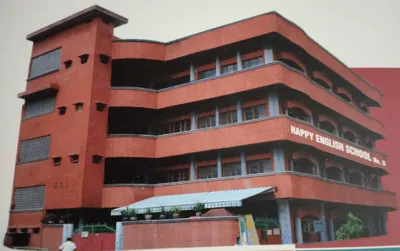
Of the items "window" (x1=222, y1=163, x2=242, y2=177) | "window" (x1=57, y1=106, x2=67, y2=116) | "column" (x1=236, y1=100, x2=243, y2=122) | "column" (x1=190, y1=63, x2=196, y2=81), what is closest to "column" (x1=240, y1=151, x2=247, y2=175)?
"window" (x1=222, y1=163, x2=242, y2=177)

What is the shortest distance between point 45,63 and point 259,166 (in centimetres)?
1465

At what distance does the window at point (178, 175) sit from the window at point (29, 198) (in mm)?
7246

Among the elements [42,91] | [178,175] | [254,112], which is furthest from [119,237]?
[42,91]

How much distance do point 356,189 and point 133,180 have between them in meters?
13.2

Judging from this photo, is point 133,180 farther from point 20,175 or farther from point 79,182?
point 20,175

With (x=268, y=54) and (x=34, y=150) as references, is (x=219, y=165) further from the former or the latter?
(x=34, y=150)

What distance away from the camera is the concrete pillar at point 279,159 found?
826 inches

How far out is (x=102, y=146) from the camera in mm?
23625

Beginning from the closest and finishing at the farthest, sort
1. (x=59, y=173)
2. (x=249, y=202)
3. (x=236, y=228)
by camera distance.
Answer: (x=236, y=228), (x=249, y=202), (x=59, y=173)

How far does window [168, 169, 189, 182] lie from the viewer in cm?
2453

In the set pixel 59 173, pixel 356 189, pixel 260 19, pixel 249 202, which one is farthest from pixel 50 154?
pixel 356 189

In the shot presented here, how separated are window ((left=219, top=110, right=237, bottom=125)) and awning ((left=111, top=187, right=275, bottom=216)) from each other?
4119mm

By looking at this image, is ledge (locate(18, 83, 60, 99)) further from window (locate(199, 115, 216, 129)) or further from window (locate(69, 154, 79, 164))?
window (locate(199, 115, 216, 129))

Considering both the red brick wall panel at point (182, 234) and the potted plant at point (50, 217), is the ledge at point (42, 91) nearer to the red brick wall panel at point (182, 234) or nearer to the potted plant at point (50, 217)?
the potted plant at point (50, 217)
